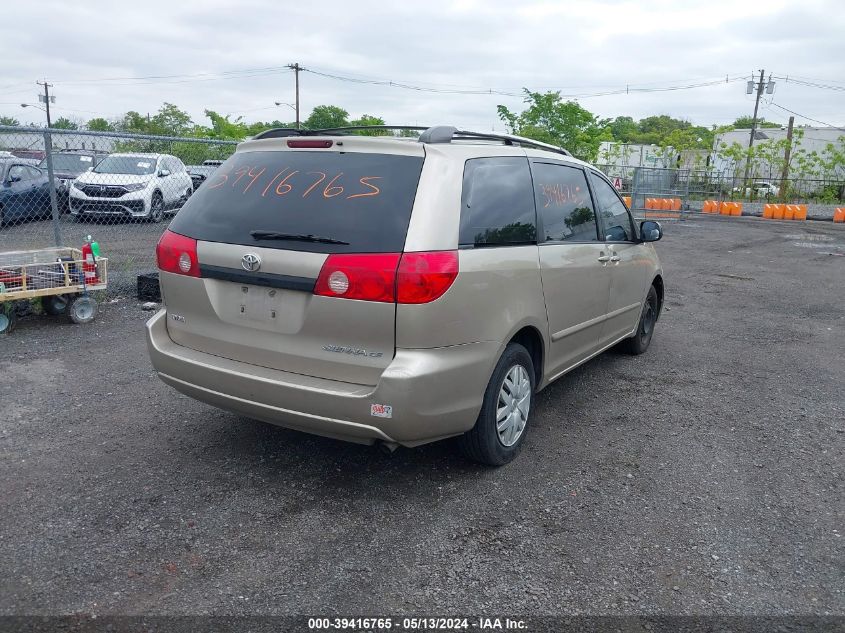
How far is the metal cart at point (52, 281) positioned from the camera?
6605 mm

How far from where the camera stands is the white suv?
10602mm

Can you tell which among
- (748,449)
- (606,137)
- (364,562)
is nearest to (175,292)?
(364,562)

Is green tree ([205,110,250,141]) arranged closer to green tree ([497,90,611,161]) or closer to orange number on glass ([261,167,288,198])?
green tree ([497,90,611,161])

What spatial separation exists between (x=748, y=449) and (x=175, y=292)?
3.71 metres

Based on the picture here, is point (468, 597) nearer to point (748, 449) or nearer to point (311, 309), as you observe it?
point (311, 309)

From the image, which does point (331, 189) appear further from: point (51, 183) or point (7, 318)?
point (51, 183)

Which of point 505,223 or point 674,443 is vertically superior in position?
point 505,223

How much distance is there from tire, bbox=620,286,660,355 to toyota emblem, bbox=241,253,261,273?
4.03 m

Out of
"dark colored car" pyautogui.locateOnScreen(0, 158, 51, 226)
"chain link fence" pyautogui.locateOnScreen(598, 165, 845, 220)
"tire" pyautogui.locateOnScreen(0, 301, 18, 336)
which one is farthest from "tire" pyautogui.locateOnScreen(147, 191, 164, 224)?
"chain link fence" pyautogui.locateOnScreen(598, 165, 845, 220)

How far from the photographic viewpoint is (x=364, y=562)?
10.2 feet

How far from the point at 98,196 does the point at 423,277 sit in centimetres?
974

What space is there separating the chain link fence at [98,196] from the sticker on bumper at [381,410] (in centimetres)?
517

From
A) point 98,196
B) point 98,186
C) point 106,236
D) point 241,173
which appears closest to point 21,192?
point 98,186

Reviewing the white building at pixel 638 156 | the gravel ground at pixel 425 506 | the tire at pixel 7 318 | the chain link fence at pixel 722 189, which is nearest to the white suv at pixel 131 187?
the tire at pixel 7 318
